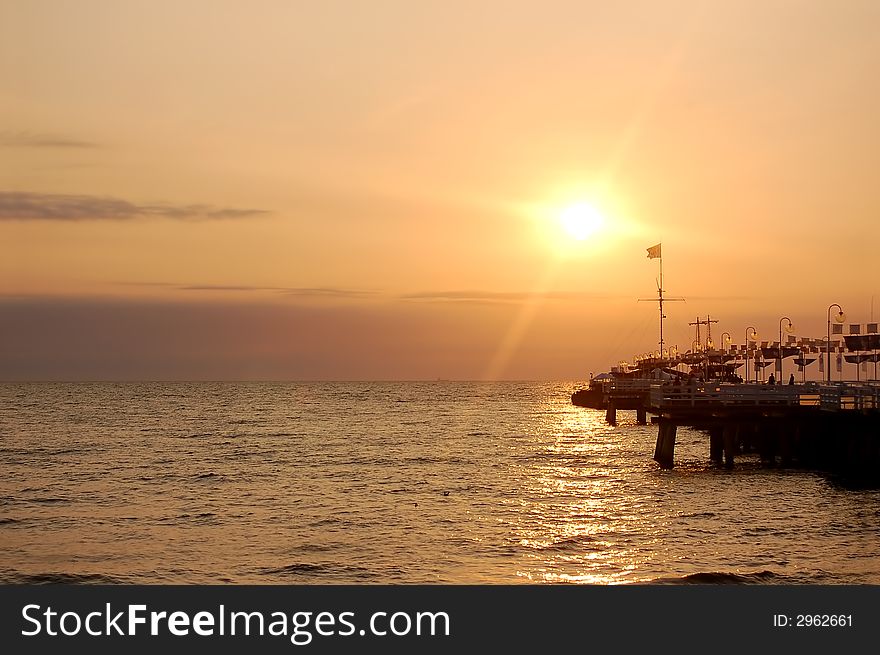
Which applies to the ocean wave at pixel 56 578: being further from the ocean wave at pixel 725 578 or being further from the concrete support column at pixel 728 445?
the concrete support column at pixel 728 445

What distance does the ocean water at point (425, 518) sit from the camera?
78.9 ft

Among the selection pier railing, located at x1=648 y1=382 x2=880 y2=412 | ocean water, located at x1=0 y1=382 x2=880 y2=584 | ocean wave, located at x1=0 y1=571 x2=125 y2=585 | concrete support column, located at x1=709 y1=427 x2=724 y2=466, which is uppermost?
pier railing, located at x1=648 y1=382 x2=880 y2=412

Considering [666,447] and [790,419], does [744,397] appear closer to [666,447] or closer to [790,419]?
[790,419]

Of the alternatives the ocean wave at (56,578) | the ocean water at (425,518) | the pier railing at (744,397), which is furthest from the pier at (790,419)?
the ocean wave at (56,578)

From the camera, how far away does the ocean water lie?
24062mm

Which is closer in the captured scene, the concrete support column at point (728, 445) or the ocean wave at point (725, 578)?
the ocean wave at point (725, 578)

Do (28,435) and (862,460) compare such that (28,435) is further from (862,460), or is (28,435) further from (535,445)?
(862,460)

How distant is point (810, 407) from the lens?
42.7 meters

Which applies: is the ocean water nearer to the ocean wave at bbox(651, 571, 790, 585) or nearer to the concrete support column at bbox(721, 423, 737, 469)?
the ocean wave at bbox(651, 571, 790, 585)

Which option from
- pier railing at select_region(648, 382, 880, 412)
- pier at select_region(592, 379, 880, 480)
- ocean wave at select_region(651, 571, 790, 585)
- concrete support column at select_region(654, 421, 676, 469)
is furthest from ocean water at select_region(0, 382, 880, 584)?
pier railing at select_region(648, 382, 880, 412)

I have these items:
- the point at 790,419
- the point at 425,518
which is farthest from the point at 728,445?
the point at 425,518

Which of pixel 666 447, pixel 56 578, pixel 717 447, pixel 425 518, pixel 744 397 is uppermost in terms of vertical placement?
pixel 744 397

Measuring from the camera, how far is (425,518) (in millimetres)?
31969

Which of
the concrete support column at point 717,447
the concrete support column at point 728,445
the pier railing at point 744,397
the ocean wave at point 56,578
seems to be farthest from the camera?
the concrete support column at point 717,447
